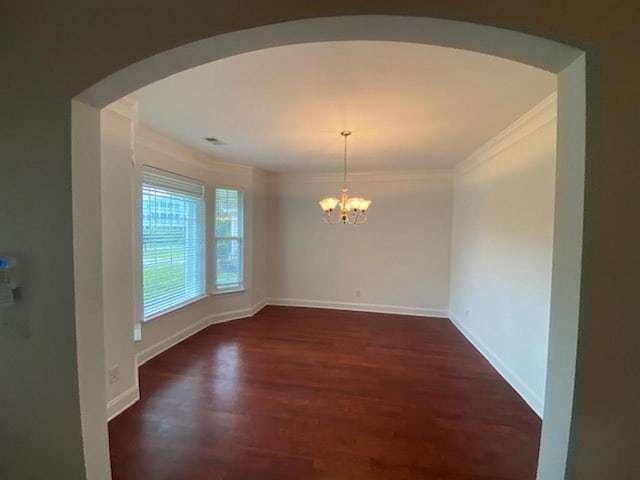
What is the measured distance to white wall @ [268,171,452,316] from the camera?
5.30 m

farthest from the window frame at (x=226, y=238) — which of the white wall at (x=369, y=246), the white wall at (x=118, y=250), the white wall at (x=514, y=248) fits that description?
the white wall at (x=514, y=248)

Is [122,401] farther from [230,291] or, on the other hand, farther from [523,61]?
[523,61]

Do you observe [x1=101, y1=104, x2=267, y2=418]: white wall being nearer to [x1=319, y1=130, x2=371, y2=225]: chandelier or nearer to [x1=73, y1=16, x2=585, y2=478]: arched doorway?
[x1=73, y1=16, x2=585, y2=478]: arched doorway

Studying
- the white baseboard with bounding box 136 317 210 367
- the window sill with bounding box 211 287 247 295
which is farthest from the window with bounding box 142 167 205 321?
the white baseboard with bounding box 136 317 210 367

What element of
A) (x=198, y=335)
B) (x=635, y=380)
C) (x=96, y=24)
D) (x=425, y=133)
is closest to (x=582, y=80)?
(x=635, y=380)

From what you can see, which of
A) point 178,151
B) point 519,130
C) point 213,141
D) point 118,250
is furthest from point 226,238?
point 519,130

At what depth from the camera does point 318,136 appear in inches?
130

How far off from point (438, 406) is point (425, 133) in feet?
8.64

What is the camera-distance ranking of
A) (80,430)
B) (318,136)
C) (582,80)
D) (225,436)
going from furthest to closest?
(318,136) → (225,436) → (80,430) → (582,80)

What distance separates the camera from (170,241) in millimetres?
3764

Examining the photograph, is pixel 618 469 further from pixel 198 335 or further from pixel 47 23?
pixel 198 335

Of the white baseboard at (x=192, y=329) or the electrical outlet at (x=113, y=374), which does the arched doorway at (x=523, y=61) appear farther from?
the white baseboard at (x=192, y=329)

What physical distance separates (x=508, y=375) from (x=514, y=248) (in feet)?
4.29

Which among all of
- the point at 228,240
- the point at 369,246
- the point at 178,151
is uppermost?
the point at 178,151
